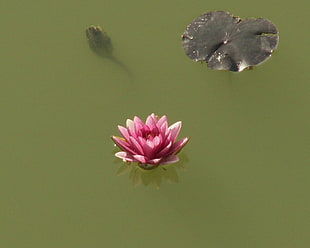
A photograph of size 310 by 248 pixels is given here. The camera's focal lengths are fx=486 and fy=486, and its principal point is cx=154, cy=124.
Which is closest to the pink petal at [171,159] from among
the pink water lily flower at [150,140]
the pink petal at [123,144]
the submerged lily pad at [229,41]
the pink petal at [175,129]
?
the pink water lily flower at [150,140]

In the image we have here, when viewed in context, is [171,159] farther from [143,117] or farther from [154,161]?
[143,117]

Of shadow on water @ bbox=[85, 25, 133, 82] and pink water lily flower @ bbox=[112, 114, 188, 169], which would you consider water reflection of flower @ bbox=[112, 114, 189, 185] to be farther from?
shadow on water @ bbox=[85, 25, 133, 82]

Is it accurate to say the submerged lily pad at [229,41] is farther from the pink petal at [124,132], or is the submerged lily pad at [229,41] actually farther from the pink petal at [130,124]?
the pink petal at [124,132]

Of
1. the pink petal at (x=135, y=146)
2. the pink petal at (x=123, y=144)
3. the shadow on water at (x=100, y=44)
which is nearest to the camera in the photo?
the pink petal at (x=135, y=146)

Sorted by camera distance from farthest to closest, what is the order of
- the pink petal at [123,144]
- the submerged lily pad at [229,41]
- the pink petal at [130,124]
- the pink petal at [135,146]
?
1. the submerged lily pad at [229,41]
2. the pink petal at [130,124]
3. the pink petal at [123,144]
4. the pink petal at [135,146]

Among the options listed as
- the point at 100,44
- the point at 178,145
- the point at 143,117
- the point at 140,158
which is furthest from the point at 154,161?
the point at 100,44

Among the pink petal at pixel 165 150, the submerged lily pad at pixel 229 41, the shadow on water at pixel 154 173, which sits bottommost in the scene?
the shadow on water at pixel 154 173

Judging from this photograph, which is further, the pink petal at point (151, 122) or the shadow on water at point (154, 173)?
the shadow on water at point (154, 173)

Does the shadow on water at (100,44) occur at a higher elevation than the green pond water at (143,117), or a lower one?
higher

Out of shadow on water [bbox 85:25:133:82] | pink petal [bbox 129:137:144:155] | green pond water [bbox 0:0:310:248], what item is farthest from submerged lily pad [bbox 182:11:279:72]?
pink petal [bbox 129:137:144:155]
